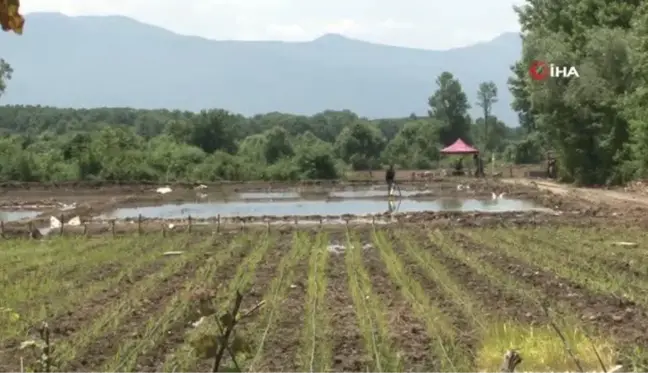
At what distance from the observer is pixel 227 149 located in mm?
67375

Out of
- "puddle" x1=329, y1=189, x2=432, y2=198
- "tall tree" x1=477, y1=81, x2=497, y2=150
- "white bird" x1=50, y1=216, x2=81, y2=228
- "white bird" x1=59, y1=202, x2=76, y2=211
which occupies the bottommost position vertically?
"puddle" x1=329, y1=189, x2=432, y2=198

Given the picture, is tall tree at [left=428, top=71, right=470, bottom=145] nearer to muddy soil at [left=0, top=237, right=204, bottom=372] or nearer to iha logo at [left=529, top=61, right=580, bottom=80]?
iha logo at [left=529, top=61, right=580, bottom=80]

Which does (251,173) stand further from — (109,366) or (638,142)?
(109,366)

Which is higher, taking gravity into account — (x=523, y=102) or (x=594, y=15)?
(x=594, y=15)

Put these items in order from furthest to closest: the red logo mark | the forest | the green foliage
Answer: the red logo mark → the forest → the green foliage

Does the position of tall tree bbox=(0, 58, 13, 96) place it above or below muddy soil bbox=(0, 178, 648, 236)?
above

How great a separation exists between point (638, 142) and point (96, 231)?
1924 cm

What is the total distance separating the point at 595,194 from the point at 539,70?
24.6ft

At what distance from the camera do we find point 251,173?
5150 cm

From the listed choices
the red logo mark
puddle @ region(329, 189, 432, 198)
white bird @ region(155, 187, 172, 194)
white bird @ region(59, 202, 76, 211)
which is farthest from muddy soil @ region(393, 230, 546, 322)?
white bird @ region(155, 187, 172, 194)

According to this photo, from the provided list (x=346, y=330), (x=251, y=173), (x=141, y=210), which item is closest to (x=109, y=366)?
(x=346, y=330)

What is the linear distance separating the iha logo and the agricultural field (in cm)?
1582

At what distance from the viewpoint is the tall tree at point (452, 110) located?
83.3 metres

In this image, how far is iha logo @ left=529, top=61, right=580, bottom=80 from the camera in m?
35.7
